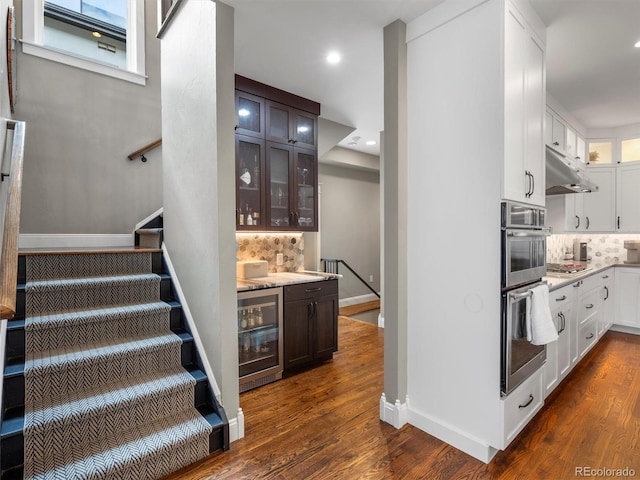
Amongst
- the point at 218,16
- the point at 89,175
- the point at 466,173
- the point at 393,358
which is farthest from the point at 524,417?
the point at 89,175

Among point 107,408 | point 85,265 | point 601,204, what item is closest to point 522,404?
point 107,408

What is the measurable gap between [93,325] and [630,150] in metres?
6.52

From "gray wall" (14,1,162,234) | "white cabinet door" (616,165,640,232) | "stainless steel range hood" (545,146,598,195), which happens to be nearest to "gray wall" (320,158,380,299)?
"gray wall" (14,1,162,234)

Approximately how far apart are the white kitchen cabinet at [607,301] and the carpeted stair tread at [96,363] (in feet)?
14.9

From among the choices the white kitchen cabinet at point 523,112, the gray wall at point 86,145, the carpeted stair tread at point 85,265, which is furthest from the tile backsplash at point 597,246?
the gray wall at point 86,145

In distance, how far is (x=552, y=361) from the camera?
2.57 metres

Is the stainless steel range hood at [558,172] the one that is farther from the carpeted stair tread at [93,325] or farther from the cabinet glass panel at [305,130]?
the carpeted stair tread at [93,325]

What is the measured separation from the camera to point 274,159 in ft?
11.2

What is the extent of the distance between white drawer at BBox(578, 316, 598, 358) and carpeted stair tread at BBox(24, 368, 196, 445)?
11.5 ft

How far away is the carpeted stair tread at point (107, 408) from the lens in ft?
5.57

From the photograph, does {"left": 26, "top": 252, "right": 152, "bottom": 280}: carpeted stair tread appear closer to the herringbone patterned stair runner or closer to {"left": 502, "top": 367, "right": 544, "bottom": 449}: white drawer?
the herringbone patterned stair runner

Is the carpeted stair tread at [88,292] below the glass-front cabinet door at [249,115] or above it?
below

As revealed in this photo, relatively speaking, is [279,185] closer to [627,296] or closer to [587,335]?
[587,335]

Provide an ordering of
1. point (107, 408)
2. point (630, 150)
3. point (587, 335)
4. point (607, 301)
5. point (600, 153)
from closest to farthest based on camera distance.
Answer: point (107, 408) < point (587, 335) < point (607, 301) < point (630, 150) < point (600, 153)
